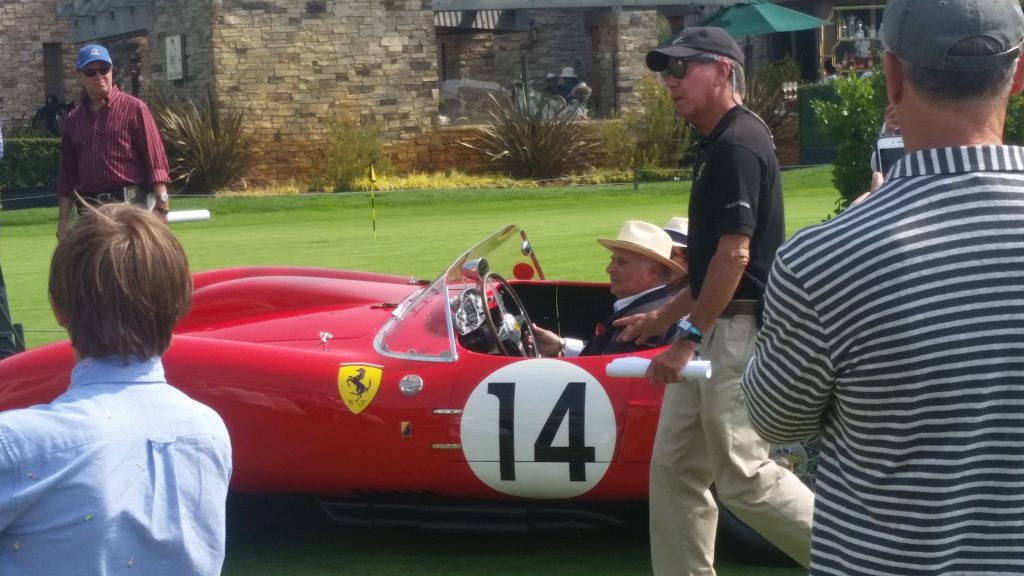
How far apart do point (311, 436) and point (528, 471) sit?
2.42 ft

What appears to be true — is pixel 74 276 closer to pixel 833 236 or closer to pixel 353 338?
pixel 833 236

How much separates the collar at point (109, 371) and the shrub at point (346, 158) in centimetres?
2231

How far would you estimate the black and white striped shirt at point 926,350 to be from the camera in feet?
6.16

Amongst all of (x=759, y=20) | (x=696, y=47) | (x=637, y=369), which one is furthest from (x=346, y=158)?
(x=637, y=369)

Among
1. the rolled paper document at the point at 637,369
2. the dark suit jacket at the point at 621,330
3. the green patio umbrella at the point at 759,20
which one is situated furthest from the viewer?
the green patio umbrella at the point at 759,20

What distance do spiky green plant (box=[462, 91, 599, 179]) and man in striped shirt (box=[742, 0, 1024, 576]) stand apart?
895 inches

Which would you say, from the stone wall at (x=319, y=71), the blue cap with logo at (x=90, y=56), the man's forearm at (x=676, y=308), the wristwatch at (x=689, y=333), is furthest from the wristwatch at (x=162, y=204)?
the stone wall at (x=319, y=71)

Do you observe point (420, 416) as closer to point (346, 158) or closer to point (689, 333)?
point (689, 333)

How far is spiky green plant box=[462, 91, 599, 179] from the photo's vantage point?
24.6m

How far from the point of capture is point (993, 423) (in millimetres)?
1897

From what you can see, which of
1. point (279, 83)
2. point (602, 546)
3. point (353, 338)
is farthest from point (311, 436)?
point (279, 83)

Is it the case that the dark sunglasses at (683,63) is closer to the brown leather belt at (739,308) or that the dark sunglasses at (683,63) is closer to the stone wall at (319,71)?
the brown leather belt at (739,308)

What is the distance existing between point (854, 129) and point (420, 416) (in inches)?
218

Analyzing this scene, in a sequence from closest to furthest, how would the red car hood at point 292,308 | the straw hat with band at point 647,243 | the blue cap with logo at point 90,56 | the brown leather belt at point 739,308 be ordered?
the brown leather belt at point 739,308, the straw hat with band at point 647,243, the red car hood at point 292,308, the blue cap with logo at point 90,56
